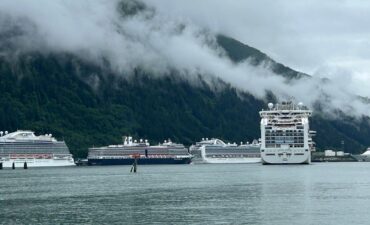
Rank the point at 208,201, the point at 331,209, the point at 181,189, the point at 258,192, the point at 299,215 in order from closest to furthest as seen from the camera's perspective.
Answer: the point at 299,215 → the point at 331,209 → the point at 208,201 → the point at 258,192 → the point at 181,189

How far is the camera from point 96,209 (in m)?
79.9

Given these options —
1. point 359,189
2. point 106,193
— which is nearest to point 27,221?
point 106,193

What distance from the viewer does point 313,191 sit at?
332ft

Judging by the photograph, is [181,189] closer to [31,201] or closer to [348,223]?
[31,201]

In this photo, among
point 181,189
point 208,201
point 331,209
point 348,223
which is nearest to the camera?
point 348,223

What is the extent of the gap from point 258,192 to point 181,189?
13.0 meters

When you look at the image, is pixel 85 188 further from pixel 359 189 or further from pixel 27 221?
pixel 27 221

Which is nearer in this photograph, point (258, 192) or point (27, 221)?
point (27, 221)

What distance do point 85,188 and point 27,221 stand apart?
45.7 m

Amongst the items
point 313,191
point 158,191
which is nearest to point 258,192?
point 313,191

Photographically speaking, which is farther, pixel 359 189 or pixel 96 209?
pixel 359 189

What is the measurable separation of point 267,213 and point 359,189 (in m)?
34.9

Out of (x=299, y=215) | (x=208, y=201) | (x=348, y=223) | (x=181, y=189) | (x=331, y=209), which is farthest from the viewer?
(x=181, y=189)

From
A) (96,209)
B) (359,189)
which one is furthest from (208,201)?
(359,189)
